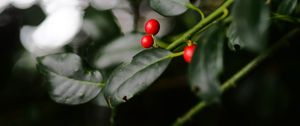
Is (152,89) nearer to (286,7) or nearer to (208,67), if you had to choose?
(286,7)

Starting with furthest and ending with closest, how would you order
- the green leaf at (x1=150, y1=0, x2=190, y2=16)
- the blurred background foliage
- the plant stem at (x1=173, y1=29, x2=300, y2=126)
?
the blurred background foliage
the plant stem at (x1=173, y1=29, x2=300, y2=126)
the green leaf at (x1=150, y1=0, x2=190, y2=16)

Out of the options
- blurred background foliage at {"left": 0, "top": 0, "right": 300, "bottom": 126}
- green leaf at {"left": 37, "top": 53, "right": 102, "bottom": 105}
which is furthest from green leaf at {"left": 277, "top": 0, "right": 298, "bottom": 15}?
blurred background foliage at {"left": 0, "top": 0, "right": 300, "bottom": 126}

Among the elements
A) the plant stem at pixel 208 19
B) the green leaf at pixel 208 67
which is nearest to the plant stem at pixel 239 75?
the plant stem at pixel 208 19

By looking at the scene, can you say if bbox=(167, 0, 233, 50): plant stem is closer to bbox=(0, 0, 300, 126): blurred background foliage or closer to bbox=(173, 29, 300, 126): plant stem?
bbox=(173, 29, 300, 126): plant stem

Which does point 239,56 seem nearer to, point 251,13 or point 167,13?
point 167,13

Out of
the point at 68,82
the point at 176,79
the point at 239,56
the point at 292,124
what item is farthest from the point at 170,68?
the point at 68,82

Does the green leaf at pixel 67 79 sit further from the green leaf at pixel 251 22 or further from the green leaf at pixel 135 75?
the green leaf at pixel 251 22

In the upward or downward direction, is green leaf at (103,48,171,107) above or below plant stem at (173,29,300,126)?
above
